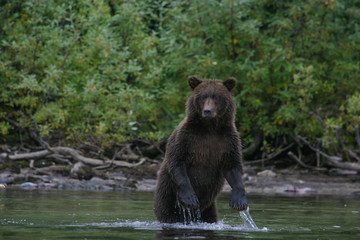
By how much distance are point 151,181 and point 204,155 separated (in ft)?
27.1

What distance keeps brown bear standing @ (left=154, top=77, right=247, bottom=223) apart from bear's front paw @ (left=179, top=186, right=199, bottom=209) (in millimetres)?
105

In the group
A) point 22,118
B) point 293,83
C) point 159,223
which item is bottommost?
point 159,223

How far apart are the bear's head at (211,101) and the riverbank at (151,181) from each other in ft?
22.3

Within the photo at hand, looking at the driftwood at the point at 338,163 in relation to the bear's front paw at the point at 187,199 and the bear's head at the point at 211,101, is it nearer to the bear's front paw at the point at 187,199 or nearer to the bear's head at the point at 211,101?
the bear's head at the point at 211,101

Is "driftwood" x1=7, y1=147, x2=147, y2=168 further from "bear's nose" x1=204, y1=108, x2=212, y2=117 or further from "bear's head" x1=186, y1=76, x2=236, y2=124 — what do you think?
"bear's nose" x1=204, y1=108, x2=212, y2=117

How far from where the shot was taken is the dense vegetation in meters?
16.7

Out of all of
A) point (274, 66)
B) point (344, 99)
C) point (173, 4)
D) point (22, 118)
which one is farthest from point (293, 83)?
point (22, 118)

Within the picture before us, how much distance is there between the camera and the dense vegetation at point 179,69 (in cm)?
1672

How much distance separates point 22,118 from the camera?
16.8 metres

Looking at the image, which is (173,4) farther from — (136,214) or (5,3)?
(136,214)

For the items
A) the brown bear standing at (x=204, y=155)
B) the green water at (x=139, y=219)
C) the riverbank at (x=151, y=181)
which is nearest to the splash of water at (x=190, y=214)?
the brown bear standing at (x=204, y=155)

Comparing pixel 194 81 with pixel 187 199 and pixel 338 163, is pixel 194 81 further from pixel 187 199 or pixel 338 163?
pixel 338 163

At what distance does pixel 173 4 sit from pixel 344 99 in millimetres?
5595

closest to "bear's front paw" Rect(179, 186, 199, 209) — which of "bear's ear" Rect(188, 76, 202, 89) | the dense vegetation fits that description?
"bear's ear" Rect(188, 76, 202, 89)
